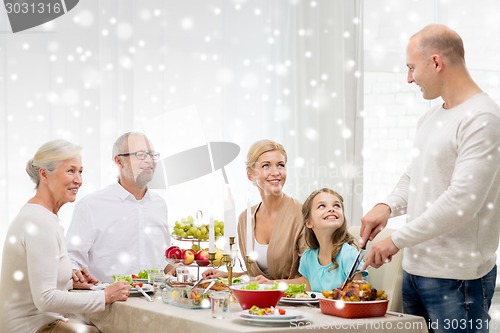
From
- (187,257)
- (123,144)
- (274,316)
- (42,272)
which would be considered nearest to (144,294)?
(187,257)

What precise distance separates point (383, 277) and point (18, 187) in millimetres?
1766

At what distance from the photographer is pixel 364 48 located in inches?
169

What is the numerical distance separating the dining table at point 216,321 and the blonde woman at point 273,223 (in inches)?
22.8

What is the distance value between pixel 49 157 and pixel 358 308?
3.87 feet

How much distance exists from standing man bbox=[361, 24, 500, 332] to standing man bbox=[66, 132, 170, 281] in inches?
47.5

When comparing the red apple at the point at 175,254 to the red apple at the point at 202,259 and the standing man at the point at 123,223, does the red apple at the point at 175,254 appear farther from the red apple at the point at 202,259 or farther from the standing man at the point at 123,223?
the standing man at the point at 123,223

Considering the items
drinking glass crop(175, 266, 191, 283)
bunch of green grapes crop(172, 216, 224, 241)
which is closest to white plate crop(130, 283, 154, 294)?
drinking glass crop(175, 266, 191, 283)

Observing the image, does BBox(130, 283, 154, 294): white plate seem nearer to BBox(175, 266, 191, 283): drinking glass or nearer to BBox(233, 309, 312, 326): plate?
BBox(175, 266, 191, 283): drinking glass

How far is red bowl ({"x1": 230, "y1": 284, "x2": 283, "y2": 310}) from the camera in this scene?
2.15 meters

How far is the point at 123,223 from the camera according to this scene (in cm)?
306

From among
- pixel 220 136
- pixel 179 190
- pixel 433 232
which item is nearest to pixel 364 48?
pixel 220 136

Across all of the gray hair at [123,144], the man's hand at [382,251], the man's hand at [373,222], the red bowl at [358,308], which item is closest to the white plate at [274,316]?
the red bowl at [358,308]

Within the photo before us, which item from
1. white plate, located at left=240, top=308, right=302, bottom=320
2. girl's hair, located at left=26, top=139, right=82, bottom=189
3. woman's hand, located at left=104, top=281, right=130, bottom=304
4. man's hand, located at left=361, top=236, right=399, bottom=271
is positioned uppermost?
girl's hair, located at left=26, top=139, right=82, bottom=189

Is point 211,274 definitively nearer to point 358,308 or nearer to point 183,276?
point 183,276
